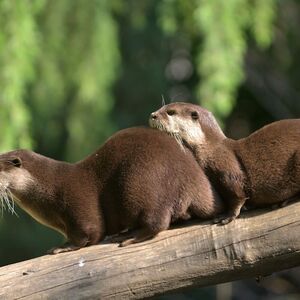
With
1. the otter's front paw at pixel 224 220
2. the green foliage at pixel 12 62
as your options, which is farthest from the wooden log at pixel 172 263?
the green foliage at pixel 12 62

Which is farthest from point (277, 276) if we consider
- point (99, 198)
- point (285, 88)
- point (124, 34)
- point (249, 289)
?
point (99, 198)

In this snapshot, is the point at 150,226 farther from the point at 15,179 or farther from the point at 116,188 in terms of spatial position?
the point at 15,179

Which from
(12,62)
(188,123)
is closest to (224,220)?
(188,123)

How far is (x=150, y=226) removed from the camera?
3592 millimetres

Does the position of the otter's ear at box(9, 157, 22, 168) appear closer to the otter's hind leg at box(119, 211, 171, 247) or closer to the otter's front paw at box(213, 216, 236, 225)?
the otter's hind leg at box(119, 211, 171, 247)

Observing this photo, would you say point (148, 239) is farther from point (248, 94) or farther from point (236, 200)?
point (248, 94)

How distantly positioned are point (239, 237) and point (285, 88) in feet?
23.5

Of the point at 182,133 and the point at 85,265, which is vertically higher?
the point at 182,133

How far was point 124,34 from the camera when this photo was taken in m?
8.90

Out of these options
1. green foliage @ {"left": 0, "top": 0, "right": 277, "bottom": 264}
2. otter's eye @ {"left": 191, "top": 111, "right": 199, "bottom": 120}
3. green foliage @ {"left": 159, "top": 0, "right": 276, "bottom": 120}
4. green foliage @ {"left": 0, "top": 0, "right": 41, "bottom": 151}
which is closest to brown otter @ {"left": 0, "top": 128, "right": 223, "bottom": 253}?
otter's eye @ {"left": 191, "top": 111, "right": 199, "bottom": 120}

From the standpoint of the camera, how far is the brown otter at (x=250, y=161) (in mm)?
3529

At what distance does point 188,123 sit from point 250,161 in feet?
1.00

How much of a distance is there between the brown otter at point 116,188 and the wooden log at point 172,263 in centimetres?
9

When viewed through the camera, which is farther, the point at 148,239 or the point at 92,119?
the point at 92,119
